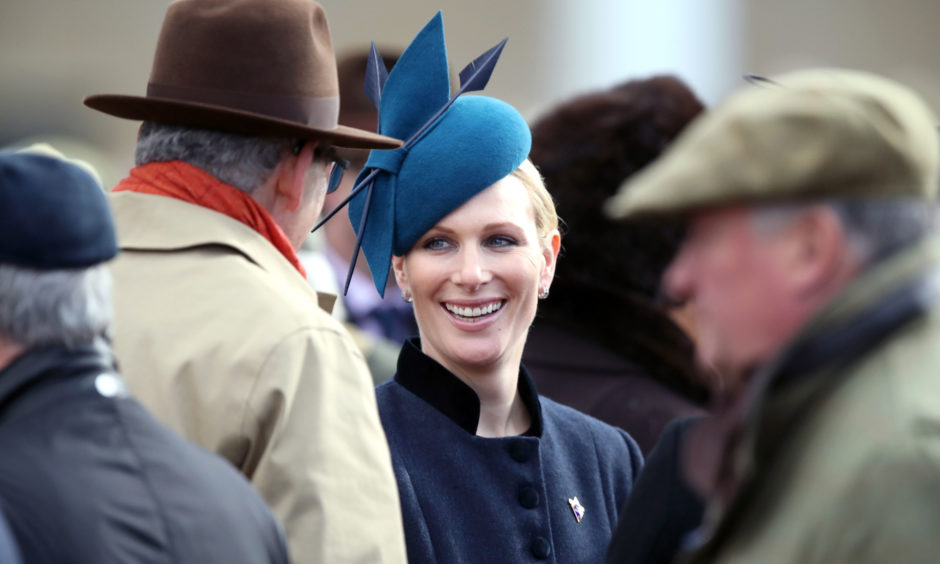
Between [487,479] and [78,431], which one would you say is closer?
[78,431]

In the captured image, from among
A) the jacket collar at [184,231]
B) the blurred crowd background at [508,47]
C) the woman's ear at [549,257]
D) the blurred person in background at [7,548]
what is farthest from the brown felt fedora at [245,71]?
the blurred crowd background at [508,47]

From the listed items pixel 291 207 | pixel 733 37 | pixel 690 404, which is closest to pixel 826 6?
pixel 733 37

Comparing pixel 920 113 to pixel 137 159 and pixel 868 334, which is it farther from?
pixel 137 159

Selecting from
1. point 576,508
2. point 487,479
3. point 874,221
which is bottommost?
point 576,508

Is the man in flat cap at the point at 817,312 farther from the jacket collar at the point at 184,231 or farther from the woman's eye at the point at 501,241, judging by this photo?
the woman's eye at the point at 501,241

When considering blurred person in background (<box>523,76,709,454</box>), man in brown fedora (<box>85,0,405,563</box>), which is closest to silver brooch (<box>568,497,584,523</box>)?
blurred person in background (<box>523,76,709,454</box>)

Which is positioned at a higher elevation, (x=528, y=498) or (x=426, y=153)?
(x=426, y=153)

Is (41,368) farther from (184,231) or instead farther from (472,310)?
(472,310)

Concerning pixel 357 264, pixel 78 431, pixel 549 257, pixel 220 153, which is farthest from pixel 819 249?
pixel 357 264

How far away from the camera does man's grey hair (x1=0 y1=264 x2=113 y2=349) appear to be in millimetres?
2102

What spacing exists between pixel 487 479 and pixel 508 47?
9.58m

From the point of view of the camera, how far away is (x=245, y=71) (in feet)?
10.2

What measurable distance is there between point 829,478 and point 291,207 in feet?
→ 5.32

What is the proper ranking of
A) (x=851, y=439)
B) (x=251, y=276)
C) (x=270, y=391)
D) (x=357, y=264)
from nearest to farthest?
(x=851, y=439) → (x=270, y=391) → (x=251, y=276) → (x=357, y=264)
